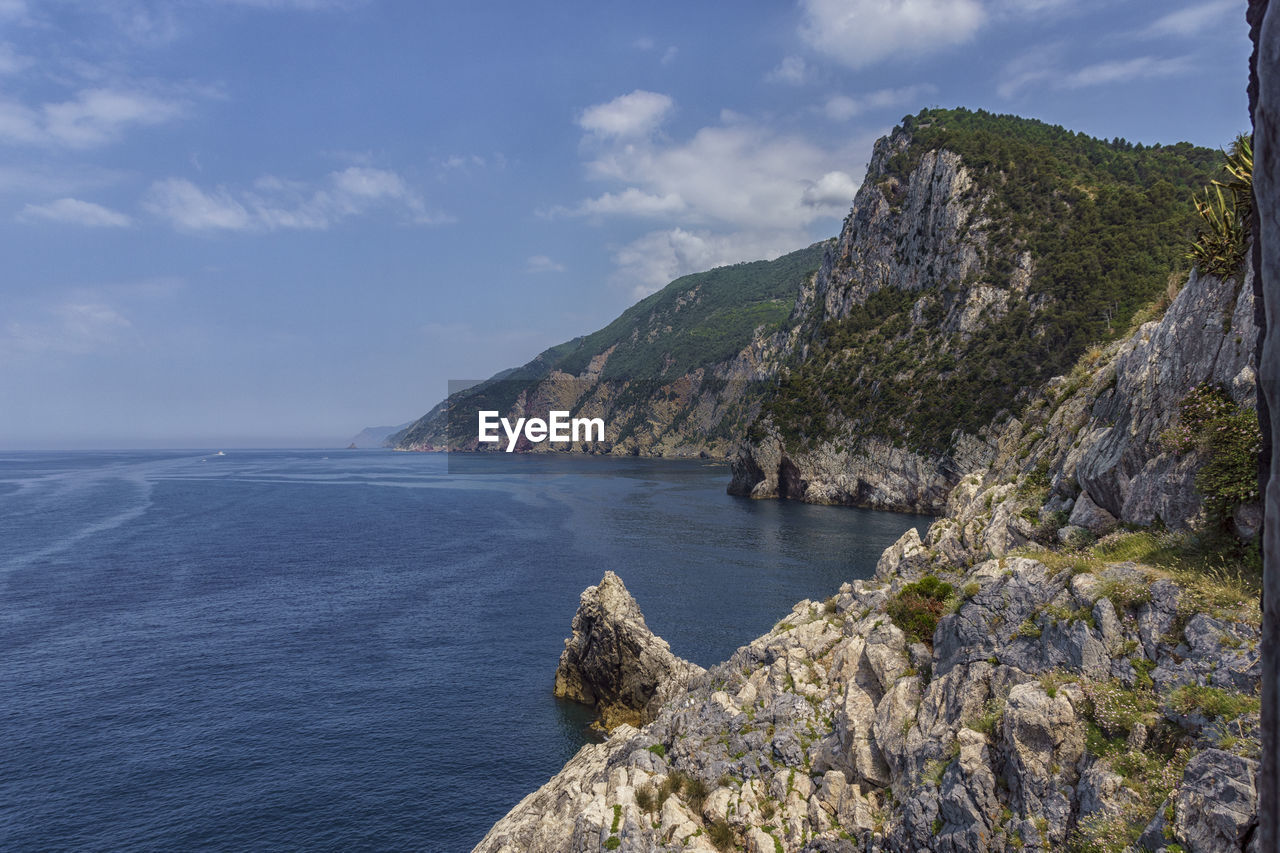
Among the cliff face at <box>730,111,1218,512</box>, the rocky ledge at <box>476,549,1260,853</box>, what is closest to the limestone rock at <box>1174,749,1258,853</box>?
the rocky ledge at <box>476,549,1260,853</box>

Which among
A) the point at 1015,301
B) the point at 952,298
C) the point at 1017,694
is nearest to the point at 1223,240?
the point at 1017,694

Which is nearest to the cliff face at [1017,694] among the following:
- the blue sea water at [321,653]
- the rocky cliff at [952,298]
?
the blue sea water at [321,653]

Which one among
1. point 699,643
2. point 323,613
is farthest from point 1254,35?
point 323,613

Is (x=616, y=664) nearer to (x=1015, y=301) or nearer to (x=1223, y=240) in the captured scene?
Answer: (x=1223, y=240)

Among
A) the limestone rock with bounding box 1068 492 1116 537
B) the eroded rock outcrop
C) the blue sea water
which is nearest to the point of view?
the limestone rock with bounding box 1068 492 1116 537

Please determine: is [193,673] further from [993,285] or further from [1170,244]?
[1170,244]

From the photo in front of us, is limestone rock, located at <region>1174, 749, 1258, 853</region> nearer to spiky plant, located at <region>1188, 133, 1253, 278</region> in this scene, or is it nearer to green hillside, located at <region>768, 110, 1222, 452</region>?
spiky plant, located at <region>1188, 133, 1253, 278</region>

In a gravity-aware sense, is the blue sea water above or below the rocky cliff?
below
